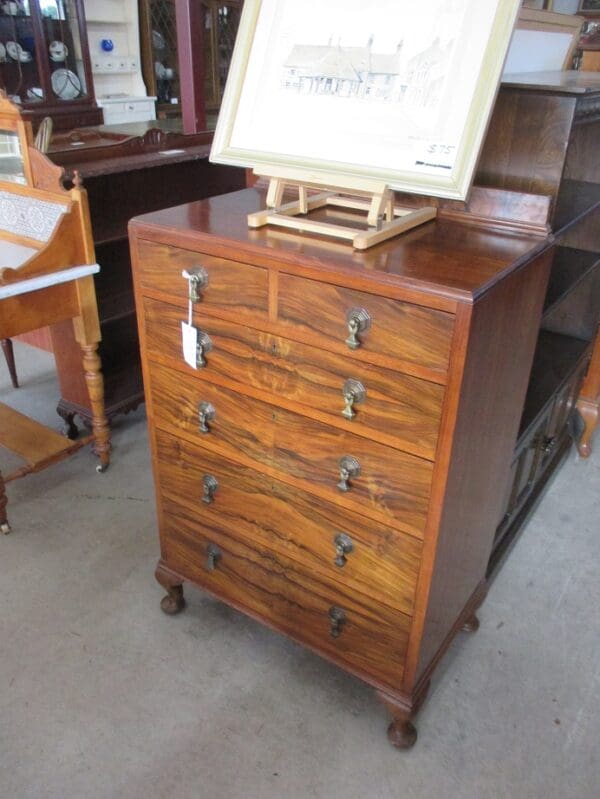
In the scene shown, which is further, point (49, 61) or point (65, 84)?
point (65, 84)

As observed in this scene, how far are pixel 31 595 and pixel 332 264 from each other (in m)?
1.29

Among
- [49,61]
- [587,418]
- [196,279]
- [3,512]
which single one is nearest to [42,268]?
[3,512]

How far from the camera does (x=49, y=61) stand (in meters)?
4.36

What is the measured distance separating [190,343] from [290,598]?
1.93 feet

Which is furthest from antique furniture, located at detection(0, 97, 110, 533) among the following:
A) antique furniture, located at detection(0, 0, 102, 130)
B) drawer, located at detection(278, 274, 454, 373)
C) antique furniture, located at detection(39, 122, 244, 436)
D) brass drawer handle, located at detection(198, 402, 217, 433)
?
antique furniture, located at detection(0, 0, 102, 130)

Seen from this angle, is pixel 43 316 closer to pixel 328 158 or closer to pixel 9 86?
pixel 328 158

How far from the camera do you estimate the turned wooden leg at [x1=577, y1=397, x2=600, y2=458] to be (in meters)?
2.33

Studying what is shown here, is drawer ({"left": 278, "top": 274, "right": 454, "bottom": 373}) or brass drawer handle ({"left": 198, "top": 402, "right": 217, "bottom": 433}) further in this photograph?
brass drawer handle ({"left": 198, "top": 402, "right": 217, "bottom": 433})

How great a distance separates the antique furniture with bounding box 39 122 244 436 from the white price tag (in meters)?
1.11

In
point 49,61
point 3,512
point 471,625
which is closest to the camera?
point 471,625

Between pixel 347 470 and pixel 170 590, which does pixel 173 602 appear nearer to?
Result: pixel 170 590

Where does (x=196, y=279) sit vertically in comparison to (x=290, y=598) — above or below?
above

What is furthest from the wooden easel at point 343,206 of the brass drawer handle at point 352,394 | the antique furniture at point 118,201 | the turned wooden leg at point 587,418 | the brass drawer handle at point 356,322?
the turned wooden leg at point 587,418

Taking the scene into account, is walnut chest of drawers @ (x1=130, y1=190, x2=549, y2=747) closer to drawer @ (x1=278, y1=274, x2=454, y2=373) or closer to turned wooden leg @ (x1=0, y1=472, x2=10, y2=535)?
drawer @ (x1=278, y1=274, x2=454, y2=373)
